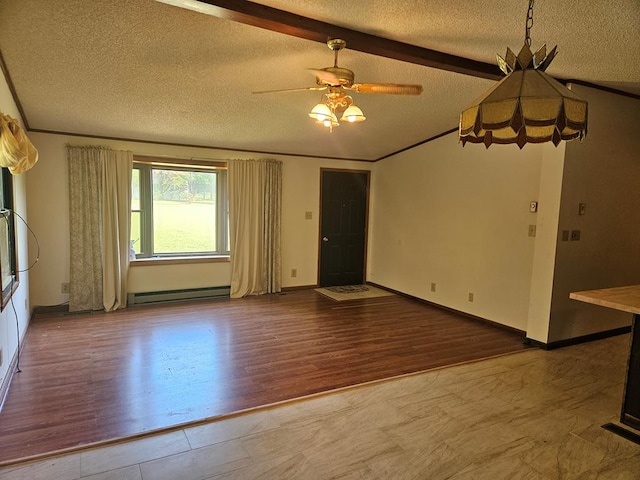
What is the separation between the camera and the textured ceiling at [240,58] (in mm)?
2395

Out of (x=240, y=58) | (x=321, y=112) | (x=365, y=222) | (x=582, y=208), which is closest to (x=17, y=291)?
(x=240, y=58)

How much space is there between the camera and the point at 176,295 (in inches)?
216

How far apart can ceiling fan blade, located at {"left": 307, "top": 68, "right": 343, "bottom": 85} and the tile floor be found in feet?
7.30

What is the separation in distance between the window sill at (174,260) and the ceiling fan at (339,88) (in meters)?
3.37

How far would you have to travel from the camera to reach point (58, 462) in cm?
206

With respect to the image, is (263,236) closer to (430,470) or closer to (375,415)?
(375,415)

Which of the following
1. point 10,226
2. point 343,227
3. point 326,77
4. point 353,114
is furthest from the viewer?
point 343,227

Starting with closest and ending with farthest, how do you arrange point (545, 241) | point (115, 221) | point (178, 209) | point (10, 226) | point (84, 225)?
point (10, 226), point (545, 241), point (84, 225), point (115, 221), point (178, 209)

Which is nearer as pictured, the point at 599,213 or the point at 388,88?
the point at 388,88

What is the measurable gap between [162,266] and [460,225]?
411cm

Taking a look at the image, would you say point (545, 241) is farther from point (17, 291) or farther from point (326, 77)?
point (17, 291)

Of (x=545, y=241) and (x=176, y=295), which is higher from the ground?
(x=545, y=241)

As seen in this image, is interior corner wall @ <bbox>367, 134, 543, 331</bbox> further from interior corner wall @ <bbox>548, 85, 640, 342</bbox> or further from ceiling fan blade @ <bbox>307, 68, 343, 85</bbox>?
ceiling fan blade @ <bbox>307, 68, 343, 85</bbox>

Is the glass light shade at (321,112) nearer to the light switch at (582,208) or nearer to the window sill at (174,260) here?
the light switch at (582,208)
